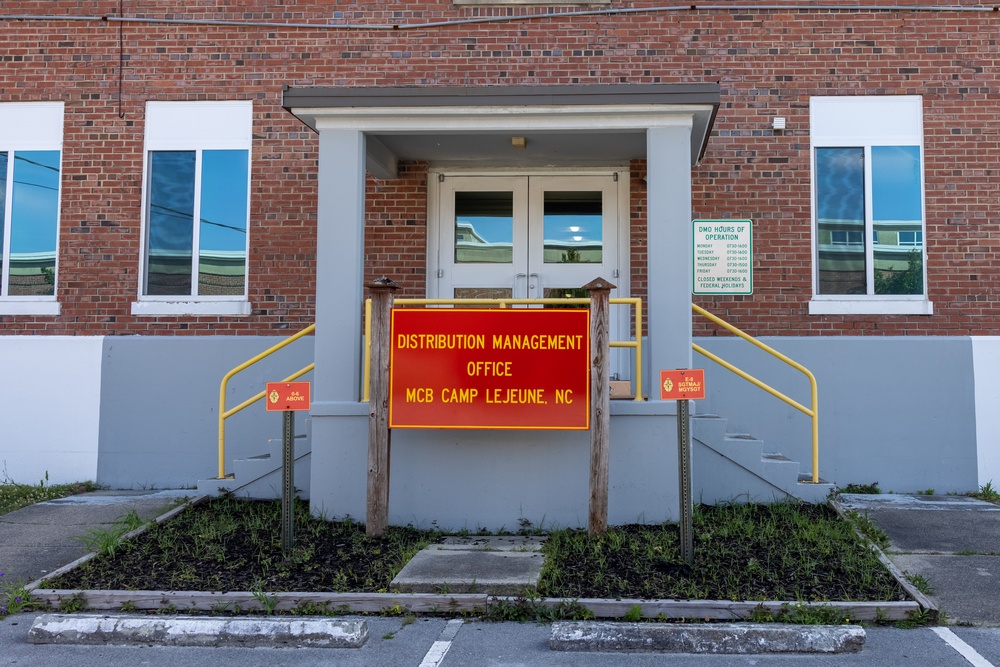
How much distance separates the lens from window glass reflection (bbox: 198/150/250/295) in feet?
30.8

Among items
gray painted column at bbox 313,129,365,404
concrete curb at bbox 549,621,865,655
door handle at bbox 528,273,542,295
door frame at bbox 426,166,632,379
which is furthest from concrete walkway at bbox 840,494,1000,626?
gray painted column at bbox 313,129,365,404

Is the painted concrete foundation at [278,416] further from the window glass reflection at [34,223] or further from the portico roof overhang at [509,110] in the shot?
the portico roof overhang at [509,110]

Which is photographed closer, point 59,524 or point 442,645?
point 442,645

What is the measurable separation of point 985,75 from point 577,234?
4861mm

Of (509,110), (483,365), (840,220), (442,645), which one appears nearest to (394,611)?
(442,645)

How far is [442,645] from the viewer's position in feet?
15.3

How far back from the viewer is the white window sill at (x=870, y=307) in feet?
28.9

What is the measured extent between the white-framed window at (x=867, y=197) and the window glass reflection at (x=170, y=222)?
719 centimetres

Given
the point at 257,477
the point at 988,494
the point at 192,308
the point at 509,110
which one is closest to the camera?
the point at 509,110

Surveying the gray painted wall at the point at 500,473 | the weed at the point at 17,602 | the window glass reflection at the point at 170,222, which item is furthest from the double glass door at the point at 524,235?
the weed at the point at 17,602

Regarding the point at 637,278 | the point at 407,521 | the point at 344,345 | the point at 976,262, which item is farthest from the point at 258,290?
the point at 976,262

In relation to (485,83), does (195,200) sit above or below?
below

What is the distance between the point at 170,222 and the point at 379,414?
4533mm

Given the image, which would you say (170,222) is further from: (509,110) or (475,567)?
(475,567)
